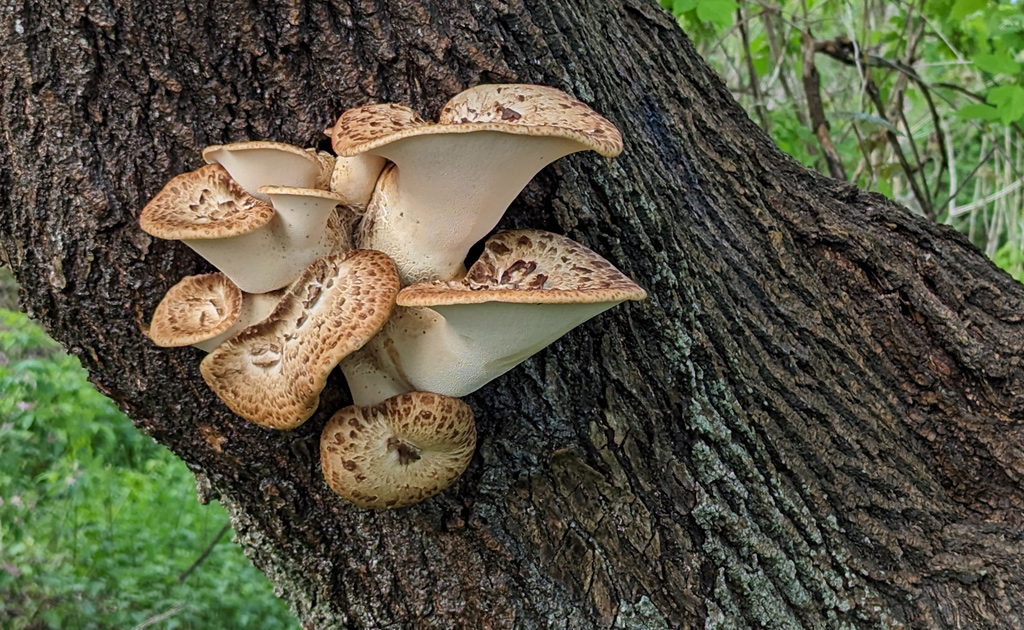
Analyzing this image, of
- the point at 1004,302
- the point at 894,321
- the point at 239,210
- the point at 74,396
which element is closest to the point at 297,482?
the point at 239,210

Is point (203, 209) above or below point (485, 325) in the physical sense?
above

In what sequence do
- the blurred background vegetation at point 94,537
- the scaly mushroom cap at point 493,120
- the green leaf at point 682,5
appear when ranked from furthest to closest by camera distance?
1. the blurred background vegetation at point 94,537
2. the green leaf at point 682,5
3. the scaly mushroom cap at point 493,120

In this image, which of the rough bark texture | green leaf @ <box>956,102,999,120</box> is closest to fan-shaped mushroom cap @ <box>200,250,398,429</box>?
the rough bark texture

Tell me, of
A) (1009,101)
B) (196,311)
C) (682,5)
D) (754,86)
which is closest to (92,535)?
(196,311)

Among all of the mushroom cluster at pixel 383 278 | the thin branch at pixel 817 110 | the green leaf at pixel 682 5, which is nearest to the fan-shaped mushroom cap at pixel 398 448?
the mushroom cluster at pixel 383 278

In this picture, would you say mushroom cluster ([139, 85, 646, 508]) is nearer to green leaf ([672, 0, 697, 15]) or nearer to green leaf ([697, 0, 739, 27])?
green leaf ([697, 0, 739, 27])

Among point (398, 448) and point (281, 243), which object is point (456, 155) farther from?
point (398, 448)

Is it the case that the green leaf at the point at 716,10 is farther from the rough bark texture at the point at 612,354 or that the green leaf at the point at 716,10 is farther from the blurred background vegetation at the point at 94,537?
the blurred background vegetation at the point at 94,537
